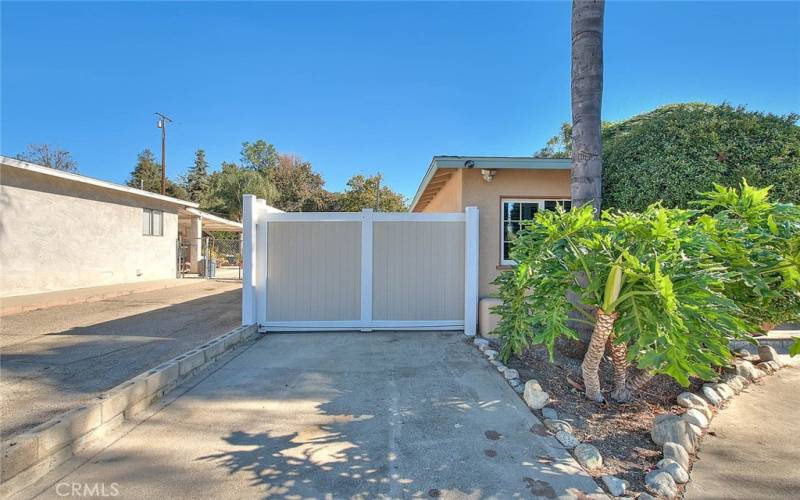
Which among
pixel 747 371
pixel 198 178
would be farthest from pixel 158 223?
pixel 198 178

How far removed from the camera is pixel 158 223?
14.5 m

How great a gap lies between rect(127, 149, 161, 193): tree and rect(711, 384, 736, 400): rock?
142 feet

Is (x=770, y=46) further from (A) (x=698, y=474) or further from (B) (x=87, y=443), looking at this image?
(B) (x=87, y=443)

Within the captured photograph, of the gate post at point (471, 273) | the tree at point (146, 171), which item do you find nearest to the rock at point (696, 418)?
the gate post at point (471, 273)

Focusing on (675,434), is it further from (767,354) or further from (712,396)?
(767,354)

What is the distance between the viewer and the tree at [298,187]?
32719 mm

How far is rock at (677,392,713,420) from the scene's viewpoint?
3.41 meters

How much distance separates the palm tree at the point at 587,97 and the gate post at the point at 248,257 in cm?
514

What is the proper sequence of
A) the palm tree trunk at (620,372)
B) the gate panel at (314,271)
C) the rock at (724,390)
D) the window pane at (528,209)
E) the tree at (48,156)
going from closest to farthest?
1. the palm tree trunk at (620,372)
2. the rock at (724,390)
3. the gate panel at (314,271)
4. the window pane at (528,209)
5. the tree at (48,156)

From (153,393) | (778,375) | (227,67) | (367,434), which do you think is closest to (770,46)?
(778,375)

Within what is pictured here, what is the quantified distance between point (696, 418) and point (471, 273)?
3583 mm

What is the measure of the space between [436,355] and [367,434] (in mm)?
2359

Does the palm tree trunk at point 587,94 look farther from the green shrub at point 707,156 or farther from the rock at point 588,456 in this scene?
the rock at point 588,456

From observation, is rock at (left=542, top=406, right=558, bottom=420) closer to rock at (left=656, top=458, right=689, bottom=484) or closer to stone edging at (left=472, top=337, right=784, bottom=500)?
stone edging at (left=472, top=337, right=784, bottom=500)
